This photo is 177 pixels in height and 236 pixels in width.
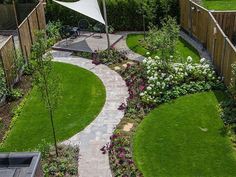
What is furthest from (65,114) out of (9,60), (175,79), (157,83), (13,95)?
(175,79)

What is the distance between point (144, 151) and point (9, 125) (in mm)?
5375

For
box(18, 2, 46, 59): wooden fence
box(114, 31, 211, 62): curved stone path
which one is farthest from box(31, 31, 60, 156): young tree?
box(114, 31, 211, 62): curved stone path

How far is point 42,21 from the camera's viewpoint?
73.2ft

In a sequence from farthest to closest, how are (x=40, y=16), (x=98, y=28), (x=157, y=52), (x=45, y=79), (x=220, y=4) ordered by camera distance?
1. (x=220, y=4)
2. (x=98, y=28)
3. (x=40, y=16)
4. (x=157, y=52)
5. (x=45, y=79)

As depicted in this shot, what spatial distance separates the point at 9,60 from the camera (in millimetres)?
17359

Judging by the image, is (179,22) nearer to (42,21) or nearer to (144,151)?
(42,21)

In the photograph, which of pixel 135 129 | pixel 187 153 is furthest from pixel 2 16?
pixel 187 153

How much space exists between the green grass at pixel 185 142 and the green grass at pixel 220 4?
11249 millimetres

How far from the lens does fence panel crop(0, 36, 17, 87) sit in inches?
659

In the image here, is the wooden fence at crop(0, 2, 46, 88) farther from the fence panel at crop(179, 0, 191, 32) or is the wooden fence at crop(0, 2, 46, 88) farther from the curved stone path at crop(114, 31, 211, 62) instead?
the fence panel at crop(179, 0, 191, 32)

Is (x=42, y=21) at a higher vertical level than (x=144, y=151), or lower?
higher

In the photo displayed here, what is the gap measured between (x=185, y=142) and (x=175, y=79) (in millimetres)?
3864

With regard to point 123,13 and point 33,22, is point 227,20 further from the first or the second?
point 33,22

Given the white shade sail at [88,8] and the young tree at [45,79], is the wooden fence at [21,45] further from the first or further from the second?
the young tree at [45,79]
